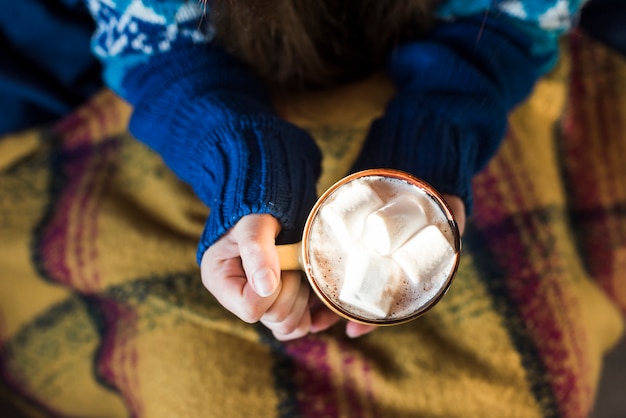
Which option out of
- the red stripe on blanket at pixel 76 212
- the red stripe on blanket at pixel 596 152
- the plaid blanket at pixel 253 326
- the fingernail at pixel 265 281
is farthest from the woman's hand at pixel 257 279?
the red stripe on blanket at pixel 596 152

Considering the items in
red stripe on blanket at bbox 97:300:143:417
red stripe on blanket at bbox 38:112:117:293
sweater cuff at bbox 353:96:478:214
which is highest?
sweater cuff at bbox 353:96:478:214

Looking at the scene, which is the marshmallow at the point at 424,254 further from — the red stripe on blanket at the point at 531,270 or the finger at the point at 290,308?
the red stripe on blanket at the point at 531,270

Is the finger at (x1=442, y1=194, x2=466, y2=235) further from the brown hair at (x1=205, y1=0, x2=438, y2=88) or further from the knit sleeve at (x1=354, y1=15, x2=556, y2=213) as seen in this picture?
the brown hair at (x1=205, y1=0, x2=438, y2=88)

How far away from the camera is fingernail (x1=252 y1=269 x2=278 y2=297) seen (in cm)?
45

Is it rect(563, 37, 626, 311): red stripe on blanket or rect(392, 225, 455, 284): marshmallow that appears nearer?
rect(392, 225, 455, 284): marshmallow

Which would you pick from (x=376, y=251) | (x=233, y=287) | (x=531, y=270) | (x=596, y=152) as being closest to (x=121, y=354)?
(x=233, y=287)

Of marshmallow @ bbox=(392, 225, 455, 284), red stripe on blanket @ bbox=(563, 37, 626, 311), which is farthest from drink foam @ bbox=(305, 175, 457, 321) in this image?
red stripe on blanket @ bbox=(563, 37, 626, 311)

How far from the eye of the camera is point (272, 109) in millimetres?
681

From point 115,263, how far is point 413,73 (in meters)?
0.41

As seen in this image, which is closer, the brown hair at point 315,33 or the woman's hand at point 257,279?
the woman's hand at point 257,279

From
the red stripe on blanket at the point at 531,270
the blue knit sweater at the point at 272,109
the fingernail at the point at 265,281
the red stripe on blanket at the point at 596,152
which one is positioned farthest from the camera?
the red stripe on blanket at the point at 596,152

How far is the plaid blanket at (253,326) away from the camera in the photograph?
0.64 meters

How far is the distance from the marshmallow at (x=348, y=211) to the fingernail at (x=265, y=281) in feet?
0.20

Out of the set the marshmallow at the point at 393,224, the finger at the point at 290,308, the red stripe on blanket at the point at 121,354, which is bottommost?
the red stripe on blanket at the point at 121,354
